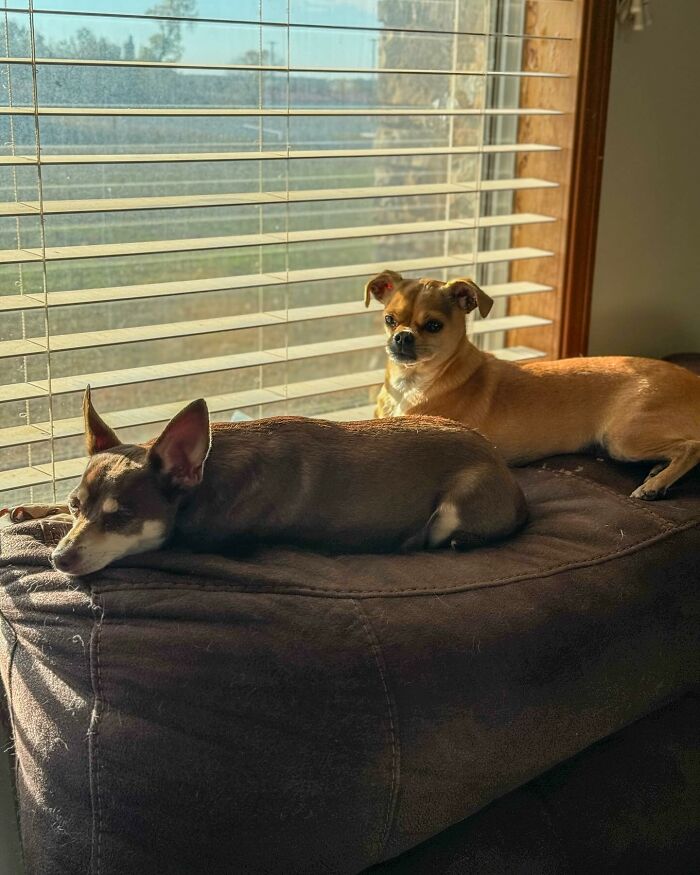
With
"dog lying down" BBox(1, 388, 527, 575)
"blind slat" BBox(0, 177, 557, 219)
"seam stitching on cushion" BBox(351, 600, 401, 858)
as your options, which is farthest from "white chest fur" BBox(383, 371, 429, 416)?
"seam stitching on cushion" BBox(351, 600, 401, 858)

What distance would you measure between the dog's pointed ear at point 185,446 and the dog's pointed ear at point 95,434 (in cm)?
12

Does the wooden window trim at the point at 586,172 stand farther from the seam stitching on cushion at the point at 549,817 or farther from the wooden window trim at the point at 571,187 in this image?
the seam stitching on cushion at the point at 549,817

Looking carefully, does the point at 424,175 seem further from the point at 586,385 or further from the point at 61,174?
the point at 61,174

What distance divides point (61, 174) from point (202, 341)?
0.48 meters

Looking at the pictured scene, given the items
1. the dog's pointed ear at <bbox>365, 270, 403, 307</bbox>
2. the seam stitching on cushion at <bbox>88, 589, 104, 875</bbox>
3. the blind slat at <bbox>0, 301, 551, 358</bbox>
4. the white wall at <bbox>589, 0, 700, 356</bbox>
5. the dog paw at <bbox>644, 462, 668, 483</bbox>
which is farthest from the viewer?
the white wall at <bbox>589, 0, 700, 356</bbox>

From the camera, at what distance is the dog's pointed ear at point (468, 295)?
2219 millimetres

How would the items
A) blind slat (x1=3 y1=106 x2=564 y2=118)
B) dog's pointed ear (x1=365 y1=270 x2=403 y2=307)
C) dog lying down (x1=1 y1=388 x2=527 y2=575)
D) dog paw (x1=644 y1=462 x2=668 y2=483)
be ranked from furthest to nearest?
dog's pointed ear (x1=365 y1=270 x2=403 y2=307) < dog paw (x1=644 y1=462 x2=668 y2=483) < blind slat (x1=3 y1=106 x2=564 y2=118) < dog lying down (x1=1 y1=388 x2=527 y2=575)

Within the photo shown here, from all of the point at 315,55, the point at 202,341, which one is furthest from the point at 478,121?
the point at 202,341

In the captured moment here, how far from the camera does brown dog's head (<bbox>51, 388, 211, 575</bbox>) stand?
140 cm

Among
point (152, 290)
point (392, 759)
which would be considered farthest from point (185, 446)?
point (152, 290)

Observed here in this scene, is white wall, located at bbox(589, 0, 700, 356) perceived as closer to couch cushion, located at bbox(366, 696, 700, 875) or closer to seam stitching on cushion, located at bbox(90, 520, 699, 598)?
seam stitching on cushion, located at bbox(90, 520, 699, 598)

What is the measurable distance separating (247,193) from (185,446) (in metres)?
0.89

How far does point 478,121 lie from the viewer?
8.50 feet

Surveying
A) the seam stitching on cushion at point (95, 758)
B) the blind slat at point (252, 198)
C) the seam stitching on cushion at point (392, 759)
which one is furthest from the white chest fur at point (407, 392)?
the seam stitching on cushion at point (95, 758)
